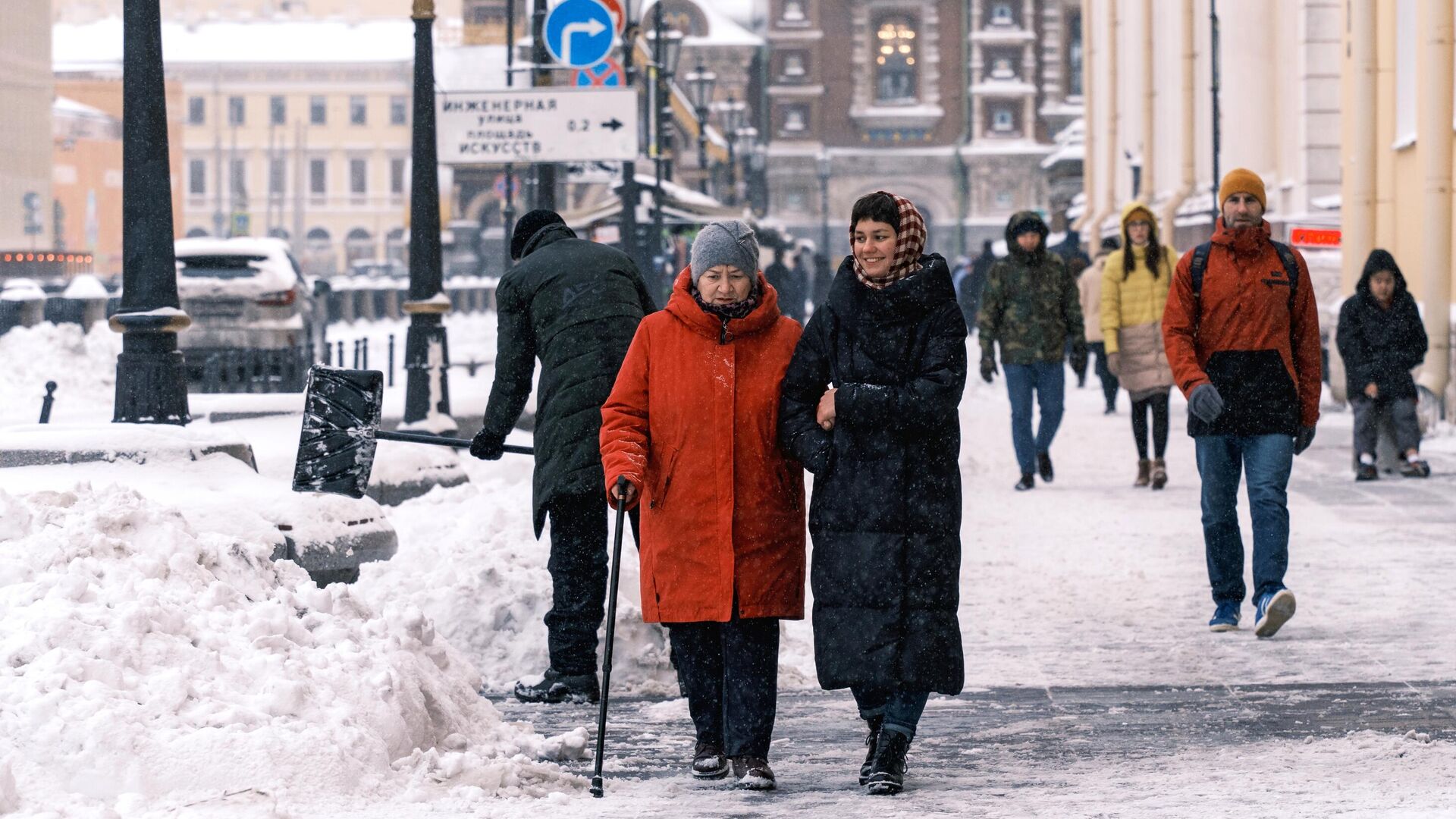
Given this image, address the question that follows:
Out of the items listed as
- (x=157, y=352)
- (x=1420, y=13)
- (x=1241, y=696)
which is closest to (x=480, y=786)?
(x=1241, y=696)

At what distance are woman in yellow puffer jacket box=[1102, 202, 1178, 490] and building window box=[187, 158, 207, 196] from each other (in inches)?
3557

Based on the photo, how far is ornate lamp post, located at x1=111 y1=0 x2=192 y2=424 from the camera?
8.09 m

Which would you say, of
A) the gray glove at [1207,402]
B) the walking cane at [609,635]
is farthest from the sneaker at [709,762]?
the gray glove at [1207,402]

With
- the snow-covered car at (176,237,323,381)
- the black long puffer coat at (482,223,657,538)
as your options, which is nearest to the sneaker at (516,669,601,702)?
the black long puffer coat at (482,223,657,538)

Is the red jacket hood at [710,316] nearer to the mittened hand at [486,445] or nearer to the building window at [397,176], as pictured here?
the mittened hand at [486,445]

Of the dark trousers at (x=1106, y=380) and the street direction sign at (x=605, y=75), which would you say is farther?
the dark trousers at (x=1106, y=380)

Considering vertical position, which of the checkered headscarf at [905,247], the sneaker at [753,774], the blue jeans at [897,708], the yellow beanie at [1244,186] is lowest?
the sneaker at [753,774]

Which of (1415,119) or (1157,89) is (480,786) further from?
(1157,89)

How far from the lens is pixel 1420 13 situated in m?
17.9

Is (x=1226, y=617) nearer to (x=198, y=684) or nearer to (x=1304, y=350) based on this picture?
(x=1304, y=350)

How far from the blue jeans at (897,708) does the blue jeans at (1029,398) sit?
7.70 meters

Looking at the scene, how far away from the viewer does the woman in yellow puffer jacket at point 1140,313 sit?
40.8 feet

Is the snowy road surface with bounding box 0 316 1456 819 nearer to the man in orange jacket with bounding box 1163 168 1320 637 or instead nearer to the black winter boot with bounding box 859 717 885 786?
the black winter boot with bounding box 859 717 885 786

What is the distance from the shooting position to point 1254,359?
7816 mm
